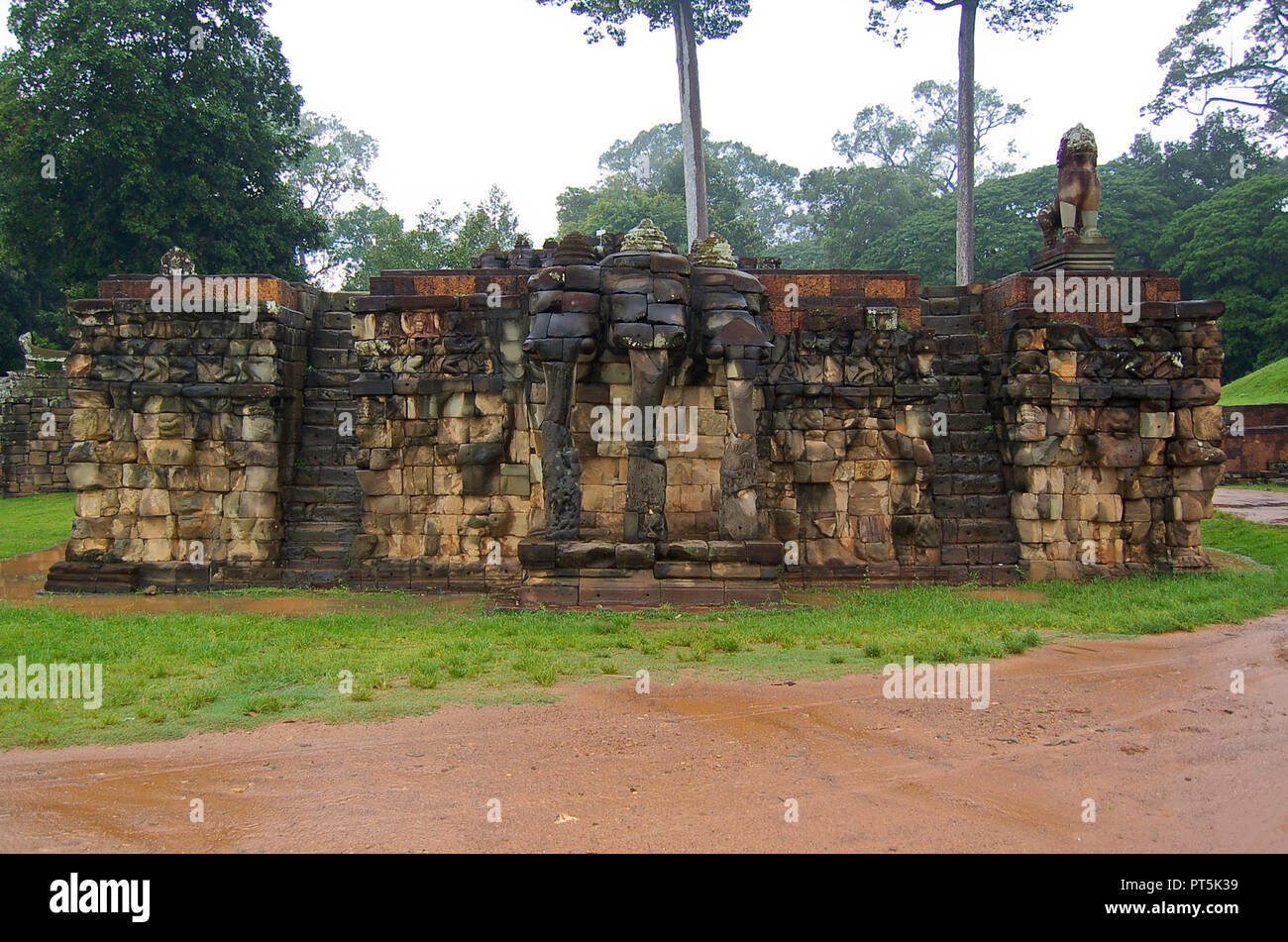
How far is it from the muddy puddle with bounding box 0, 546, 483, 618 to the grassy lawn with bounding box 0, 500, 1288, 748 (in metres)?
0.10

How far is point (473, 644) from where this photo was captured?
26.3 ft

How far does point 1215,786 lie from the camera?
4.89 metres

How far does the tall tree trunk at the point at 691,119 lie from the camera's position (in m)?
24.3

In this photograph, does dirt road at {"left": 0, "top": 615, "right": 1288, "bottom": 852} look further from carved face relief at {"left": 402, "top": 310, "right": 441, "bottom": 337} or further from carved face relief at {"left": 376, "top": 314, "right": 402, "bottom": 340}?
carved face relief at {"left": 376, "top": 314, "right": 402, "bottom": 340}

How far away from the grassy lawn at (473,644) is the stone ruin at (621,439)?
104cm

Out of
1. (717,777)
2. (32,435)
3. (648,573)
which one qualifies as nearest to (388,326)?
(648,573)

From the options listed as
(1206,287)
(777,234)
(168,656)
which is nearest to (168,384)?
(168,656)

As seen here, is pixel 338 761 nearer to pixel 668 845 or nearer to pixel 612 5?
pixel 668 845

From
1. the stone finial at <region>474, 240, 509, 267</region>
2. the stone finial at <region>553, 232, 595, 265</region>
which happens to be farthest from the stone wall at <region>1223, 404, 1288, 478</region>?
the stone finial at <region>474, 240, 509, 267</region>

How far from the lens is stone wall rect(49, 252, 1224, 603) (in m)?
11.4

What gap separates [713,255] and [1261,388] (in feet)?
69.5

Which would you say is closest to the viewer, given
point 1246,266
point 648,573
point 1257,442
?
point 648,573

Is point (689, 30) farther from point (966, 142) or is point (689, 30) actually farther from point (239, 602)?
point (239, 602)

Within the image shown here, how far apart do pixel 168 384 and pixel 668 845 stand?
10.3 m
